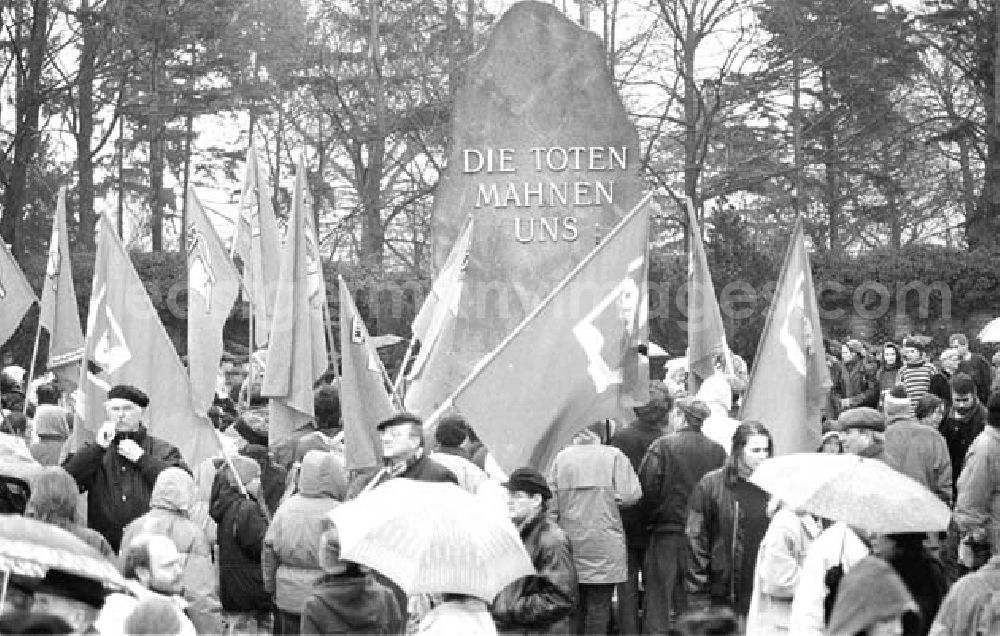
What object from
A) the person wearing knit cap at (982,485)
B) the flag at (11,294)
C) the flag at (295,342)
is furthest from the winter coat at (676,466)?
the flag at (11,294)

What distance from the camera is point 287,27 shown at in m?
39.8

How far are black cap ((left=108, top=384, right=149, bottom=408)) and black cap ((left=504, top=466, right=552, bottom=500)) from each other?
117 inches

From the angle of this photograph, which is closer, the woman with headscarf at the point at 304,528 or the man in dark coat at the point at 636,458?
the woman with headscarf at the point at 304,528

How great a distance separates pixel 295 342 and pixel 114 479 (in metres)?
2.69

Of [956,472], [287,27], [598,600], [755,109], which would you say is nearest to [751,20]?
[755,109]

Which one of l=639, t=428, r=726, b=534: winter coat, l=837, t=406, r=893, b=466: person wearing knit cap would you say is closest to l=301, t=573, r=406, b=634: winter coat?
l=837, t=406, r=893, b=466: person wearing knit cap

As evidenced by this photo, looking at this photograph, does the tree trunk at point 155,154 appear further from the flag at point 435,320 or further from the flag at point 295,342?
the flag at point 295,342

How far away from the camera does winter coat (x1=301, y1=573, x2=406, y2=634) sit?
7871 millimetres

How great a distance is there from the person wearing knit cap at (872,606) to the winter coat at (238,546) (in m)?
5.27

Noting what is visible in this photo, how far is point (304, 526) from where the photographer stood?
31.6 ft

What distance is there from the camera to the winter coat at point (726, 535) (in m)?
10.1

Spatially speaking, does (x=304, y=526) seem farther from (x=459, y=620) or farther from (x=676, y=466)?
(x=676, y=466)

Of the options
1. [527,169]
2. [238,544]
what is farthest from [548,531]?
[527,169]

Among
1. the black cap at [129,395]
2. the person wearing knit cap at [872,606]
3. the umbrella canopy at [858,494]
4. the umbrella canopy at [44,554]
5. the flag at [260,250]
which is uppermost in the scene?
the flag at [260,250]
